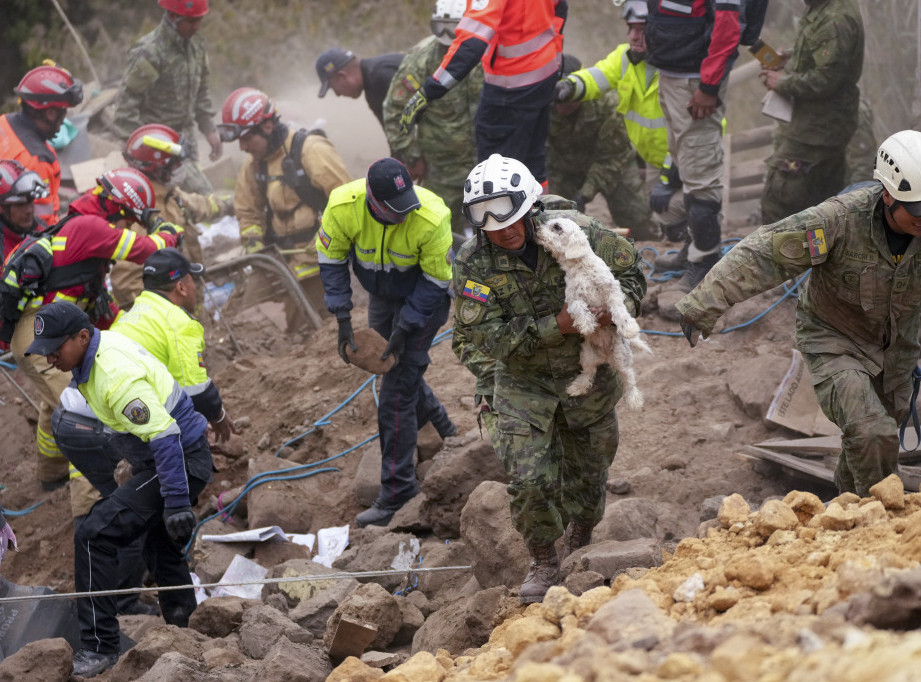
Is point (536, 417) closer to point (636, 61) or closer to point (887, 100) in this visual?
point (636, 61)

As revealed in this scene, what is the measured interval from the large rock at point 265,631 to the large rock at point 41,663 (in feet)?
3.01

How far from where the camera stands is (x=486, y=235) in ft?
15.8

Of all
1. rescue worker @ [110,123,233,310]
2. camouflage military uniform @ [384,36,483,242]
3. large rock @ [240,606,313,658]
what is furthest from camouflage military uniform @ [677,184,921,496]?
rescue worker @ [110,123,233,310]

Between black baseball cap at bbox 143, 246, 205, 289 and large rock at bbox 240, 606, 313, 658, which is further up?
black baseball cap at bbox 143, 246, 205, 289

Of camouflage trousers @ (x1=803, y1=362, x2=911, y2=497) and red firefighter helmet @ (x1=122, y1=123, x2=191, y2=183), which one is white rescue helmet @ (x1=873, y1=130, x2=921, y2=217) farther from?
red firefighter helmet @ (x1=122, y1=123, x2=191, y2=183)

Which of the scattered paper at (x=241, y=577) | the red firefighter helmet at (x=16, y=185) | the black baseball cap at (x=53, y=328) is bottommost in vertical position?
the scattered paper at (x=241, y=577)

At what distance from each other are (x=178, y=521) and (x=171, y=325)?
146 cm

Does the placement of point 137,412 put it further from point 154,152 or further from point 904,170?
point 154,152

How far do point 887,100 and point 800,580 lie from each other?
6476 mm

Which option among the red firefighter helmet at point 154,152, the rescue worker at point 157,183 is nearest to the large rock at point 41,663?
the rescue worker at point 157,183

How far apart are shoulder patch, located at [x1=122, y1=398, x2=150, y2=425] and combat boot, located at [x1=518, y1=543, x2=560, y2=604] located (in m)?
2.21

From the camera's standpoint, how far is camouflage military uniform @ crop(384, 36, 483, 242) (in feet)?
27.9

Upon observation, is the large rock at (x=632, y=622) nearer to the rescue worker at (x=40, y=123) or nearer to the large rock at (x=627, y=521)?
the large rock at (x=627, y=521)

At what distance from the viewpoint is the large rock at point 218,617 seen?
5.62m
